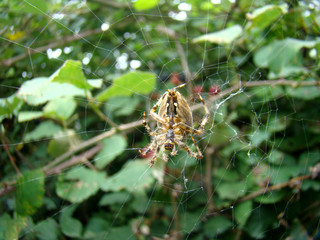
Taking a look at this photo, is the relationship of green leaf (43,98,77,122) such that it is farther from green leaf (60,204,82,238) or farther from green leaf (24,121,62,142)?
green leaf (60,204,82,238)

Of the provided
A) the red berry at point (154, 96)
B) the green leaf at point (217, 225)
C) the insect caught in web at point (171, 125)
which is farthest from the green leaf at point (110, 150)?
the green leaf at point (217, 225)

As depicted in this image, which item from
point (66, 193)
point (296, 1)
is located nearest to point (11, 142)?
point (66, 193)

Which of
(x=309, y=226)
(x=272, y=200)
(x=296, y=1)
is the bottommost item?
(x=309, y=226)

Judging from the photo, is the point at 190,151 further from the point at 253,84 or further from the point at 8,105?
the point at 8,105

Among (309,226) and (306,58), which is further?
(306,58)

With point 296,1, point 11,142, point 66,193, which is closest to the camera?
point 66,193

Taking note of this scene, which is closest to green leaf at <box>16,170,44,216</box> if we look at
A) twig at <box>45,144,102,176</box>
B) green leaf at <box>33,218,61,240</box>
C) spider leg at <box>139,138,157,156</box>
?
green leaf at <box>33,218,61,240</box>

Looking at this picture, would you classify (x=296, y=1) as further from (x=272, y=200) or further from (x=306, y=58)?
(x=272, y=200)
